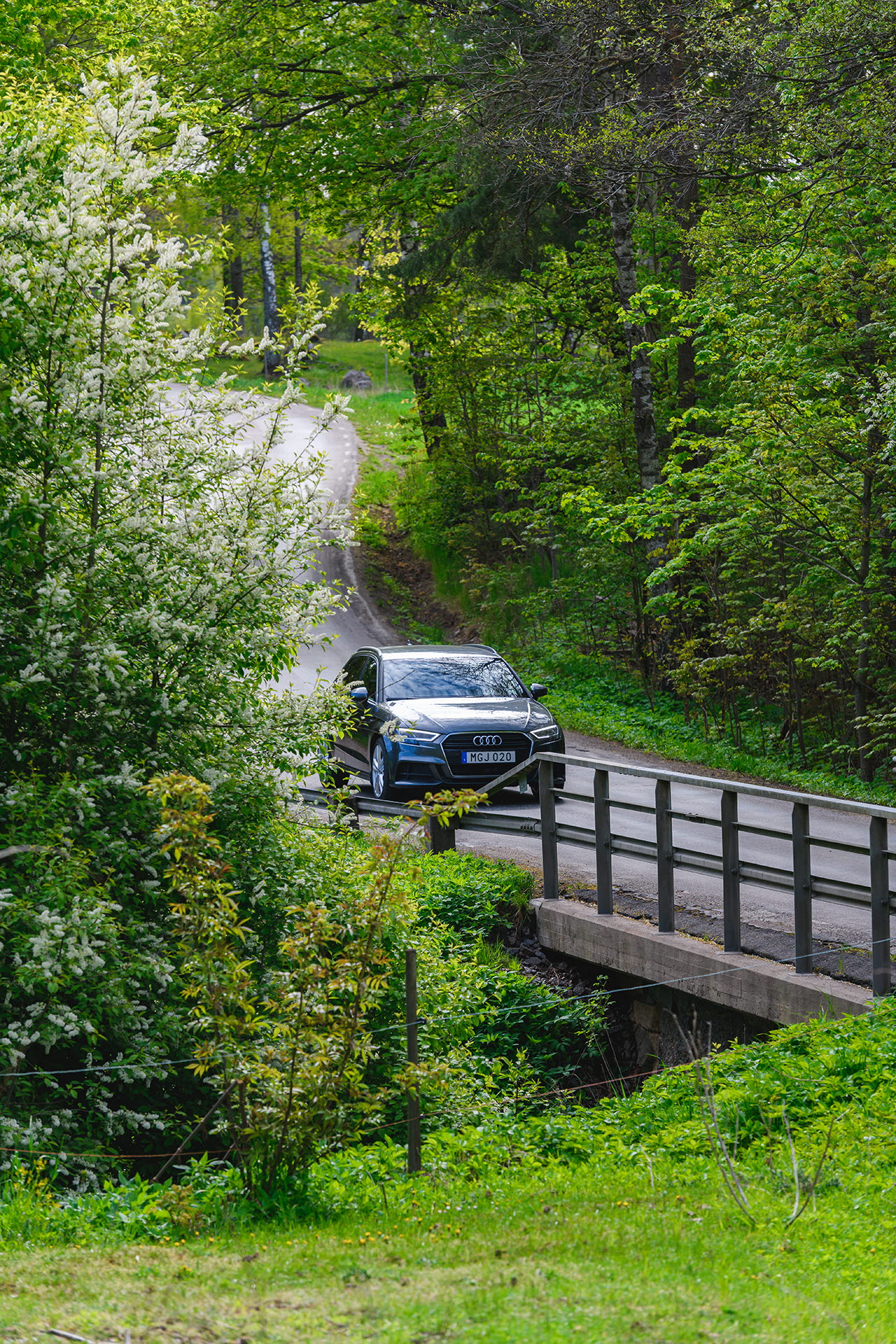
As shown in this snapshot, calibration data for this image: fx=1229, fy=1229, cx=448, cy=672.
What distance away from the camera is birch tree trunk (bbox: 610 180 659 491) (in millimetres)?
19281

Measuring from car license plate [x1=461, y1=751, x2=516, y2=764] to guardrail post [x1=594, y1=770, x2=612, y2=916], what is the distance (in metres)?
3.03

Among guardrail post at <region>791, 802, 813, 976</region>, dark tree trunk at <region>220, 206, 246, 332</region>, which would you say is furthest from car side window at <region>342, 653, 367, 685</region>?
guardrail post at <region>791, 802, 813, 976</region>

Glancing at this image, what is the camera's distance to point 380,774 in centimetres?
1266

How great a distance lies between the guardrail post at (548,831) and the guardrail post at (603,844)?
0.57 meters

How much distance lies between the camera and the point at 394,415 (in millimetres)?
45406

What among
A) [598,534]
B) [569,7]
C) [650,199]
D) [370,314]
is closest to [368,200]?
[370,314]

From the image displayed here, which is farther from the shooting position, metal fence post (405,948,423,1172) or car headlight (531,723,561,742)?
car headlight (531,723,561,742)

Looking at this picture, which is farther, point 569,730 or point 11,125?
point 569,730

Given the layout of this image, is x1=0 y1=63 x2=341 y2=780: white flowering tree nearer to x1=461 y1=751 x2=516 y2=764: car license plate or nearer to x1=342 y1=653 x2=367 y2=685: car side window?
x1=461 y1=751 x2=516 y2=764: car license plate

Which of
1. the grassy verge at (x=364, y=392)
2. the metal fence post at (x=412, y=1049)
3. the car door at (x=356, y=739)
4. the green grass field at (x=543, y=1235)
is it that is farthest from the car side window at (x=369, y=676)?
the grassy verge at (x=364, y=392)

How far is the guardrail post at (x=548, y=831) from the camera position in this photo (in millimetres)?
9898

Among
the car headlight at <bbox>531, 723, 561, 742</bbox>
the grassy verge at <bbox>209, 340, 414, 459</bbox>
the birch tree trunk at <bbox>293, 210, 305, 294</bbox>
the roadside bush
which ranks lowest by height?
the roadside bush

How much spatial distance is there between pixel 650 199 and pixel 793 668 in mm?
10046

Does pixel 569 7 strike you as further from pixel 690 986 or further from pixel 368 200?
pixel 690 986
